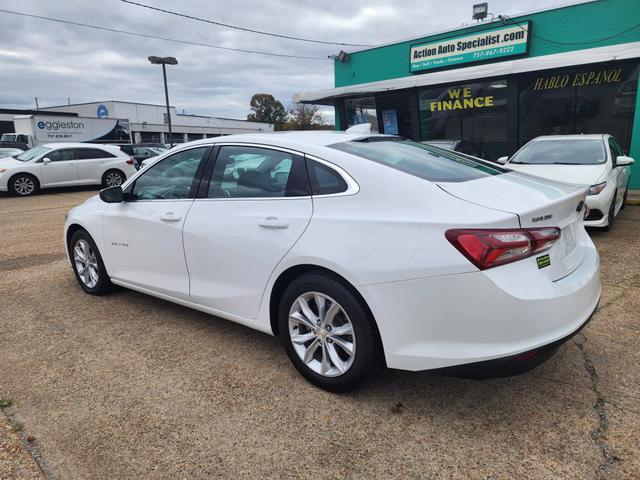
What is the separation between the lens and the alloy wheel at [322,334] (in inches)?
105

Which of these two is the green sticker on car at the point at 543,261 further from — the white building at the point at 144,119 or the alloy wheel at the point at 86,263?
the white building at the point at 144,119

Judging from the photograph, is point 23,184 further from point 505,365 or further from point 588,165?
point 505,365

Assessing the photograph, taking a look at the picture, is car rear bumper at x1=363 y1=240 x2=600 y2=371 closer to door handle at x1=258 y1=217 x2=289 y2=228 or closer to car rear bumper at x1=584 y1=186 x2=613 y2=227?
door handle at x1=258 y1=217 x2=289 y2=228

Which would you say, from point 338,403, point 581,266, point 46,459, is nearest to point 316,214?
point 338,403

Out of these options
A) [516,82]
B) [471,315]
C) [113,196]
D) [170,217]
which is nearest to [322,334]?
[471,315]

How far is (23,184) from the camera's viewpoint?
13.9m

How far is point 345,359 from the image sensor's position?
9.00 feet

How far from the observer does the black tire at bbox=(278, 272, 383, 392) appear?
8.30 feet

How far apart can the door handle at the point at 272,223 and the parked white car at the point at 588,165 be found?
444 centimetres

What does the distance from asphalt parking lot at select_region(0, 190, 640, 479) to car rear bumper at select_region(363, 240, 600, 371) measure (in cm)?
44

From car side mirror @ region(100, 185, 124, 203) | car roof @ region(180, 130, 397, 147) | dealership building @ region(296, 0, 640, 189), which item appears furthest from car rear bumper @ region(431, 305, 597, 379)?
dealership building @ region(296, 0, 640, 189)

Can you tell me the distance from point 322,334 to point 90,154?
1440 cm

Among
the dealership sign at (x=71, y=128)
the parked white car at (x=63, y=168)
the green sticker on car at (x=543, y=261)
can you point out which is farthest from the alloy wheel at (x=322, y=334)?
the dealership sign at (x=71, y=128)

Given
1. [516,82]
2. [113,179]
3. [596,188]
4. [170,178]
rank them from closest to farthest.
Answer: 1. [170,178]
2. [596,188]
3. [516,82]
4. [113,179]
